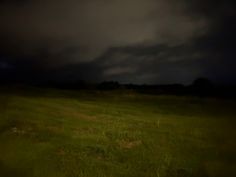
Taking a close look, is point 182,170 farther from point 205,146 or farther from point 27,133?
point 27,133

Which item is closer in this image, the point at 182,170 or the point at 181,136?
the point at 182,170

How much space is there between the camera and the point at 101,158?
2673 centimetres

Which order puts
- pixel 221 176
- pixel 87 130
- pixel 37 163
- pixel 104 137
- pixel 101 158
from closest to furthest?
pixel 221 176
pixel 37 163
pixel 101 158
pixel 104 137
pixel 87 130

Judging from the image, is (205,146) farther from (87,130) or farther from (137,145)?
(87,130)

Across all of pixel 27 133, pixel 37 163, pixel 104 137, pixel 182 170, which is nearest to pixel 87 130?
pixel 104 137

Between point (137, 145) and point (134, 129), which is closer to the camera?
point (137, 145)

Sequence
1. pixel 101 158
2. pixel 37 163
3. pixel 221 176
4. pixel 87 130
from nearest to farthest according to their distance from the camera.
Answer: pixel 221 176
pixel 37 163
pixel 101 158
pixel 87 130

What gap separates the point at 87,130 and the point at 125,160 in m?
12.1

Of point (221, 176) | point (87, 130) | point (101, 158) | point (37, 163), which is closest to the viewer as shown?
point (221, 176)

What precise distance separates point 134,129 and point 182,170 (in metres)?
16.0

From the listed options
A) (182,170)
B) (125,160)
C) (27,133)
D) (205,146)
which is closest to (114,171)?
(125,160)

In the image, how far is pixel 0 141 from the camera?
31.2 metres

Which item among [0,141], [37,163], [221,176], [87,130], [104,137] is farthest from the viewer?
[87,130]

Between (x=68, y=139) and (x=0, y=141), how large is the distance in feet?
21.7
